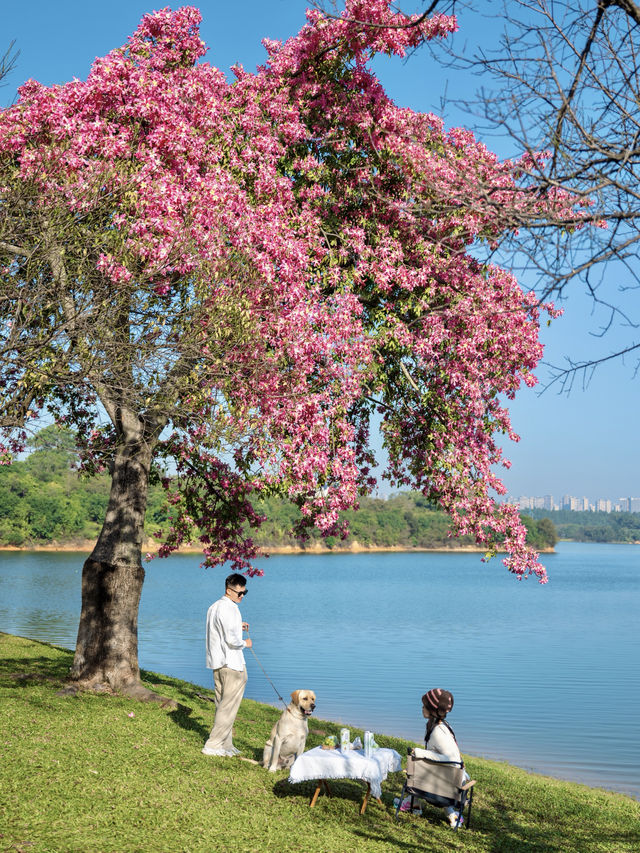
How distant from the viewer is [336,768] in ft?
28.3

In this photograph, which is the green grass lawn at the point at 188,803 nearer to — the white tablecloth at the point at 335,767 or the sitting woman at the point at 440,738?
the white tablecloth at the point at 335,767

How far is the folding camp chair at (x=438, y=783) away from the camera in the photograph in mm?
8672

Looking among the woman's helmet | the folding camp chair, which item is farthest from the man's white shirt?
the folding camp chair

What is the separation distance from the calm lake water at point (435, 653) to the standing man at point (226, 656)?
9189mm

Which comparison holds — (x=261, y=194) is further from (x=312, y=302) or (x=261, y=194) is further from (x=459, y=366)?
(x=459, y=366)

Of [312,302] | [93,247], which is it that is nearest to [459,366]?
[312,302]

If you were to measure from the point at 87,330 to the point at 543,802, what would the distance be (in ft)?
29.1

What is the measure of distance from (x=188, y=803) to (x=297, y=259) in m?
8.18

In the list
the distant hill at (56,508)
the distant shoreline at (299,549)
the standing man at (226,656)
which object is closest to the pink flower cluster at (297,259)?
the standing man at (226,656)

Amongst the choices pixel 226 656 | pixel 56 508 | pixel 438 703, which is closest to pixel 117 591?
pixel 226 656

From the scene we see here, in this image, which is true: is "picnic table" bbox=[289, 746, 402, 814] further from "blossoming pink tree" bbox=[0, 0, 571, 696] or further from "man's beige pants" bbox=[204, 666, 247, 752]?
"blossoming pink tree" bbox=[0, 0, 571, 696]

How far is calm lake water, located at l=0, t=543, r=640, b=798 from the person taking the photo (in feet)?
66.4

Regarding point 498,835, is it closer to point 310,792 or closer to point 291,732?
point 310,792

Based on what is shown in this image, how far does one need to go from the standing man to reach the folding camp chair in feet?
7.88
